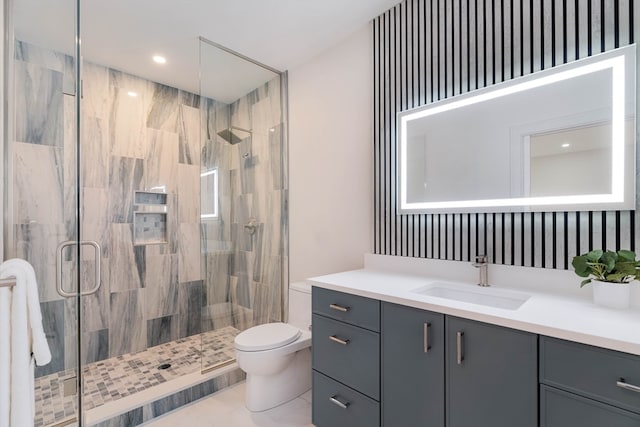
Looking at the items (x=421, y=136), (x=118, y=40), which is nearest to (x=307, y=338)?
(x=421, y=136)

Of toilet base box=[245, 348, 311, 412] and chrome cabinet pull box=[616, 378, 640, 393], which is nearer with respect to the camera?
chrome cabinet pull box=[616, 378, 640, 393]

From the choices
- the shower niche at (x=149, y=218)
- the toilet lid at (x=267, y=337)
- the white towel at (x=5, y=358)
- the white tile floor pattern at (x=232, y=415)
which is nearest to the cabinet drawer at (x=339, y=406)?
the white tile floor pattern at (x=232, y=415)

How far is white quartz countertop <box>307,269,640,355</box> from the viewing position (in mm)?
909

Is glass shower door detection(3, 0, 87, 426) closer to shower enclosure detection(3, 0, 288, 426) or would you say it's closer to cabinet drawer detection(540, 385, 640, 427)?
shower enclosure detection(3, 0, 288, 426)

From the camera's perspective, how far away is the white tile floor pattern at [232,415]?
1857mm

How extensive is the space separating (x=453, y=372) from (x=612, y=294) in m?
0.67

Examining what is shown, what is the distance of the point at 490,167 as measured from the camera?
5.34 feet

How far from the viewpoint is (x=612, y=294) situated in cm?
116

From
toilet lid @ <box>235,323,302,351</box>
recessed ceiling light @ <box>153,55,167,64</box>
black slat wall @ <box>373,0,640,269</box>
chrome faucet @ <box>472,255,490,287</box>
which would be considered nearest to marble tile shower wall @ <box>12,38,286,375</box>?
recessed ceiling light @ <box>153,55,167,64</box>

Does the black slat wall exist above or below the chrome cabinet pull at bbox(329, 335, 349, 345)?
above

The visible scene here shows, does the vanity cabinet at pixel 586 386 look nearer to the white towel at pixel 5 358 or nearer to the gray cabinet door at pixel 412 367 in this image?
the gray cabinet door at pixel 412 367

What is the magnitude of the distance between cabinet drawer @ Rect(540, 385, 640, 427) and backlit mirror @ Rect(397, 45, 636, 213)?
2.63 ft

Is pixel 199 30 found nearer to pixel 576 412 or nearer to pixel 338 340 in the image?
pixel 338 340

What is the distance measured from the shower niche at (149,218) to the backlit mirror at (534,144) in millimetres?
2377
